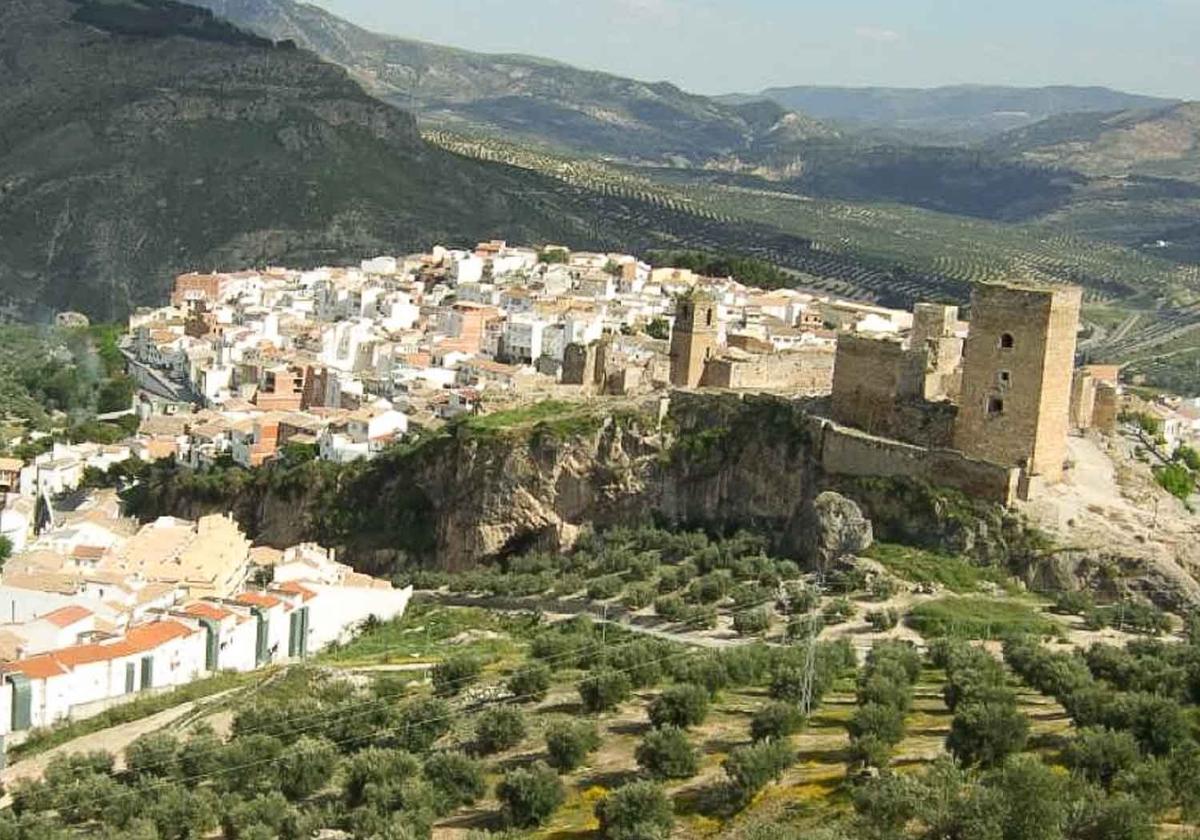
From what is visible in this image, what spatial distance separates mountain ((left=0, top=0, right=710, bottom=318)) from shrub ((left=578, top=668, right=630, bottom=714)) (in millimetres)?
72931

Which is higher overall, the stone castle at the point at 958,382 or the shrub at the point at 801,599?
the stone castle at the point at 958,382

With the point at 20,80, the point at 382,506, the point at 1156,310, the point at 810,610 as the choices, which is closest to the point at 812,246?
the point at 1156,310

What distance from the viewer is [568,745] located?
706 inches

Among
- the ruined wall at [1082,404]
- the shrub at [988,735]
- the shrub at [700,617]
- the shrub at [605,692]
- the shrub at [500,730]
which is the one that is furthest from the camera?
the ruined wall at [1082,404]

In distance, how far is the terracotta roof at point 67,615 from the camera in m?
26.9

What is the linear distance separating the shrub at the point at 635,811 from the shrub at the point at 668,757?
1.34 meters

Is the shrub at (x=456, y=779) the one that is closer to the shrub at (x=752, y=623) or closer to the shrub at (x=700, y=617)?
the shrub at (x=752, y=623)

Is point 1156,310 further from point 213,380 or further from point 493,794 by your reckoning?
point 493,794

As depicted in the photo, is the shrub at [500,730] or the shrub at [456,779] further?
the shrub at [500,730]

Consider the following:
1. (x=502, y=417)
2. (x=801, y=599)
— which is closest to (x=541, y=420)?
(x=502, y=417)

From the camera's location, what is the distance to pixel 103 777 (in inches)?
776

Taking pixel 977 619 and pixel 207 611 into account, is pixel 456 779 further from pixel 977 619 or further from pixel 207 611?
pixel 207 611

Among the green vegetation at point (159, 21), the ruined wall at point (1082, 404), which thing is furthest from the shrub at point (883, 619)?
the green vegetation at point (159, 21)

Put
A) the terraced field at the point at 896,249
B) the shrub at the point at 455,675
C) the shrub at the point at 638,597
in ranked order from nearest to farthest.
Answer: the shrub at the point at 455,675 → the shrub at the point at 638,597 → the terraced field at the point at 896,249
